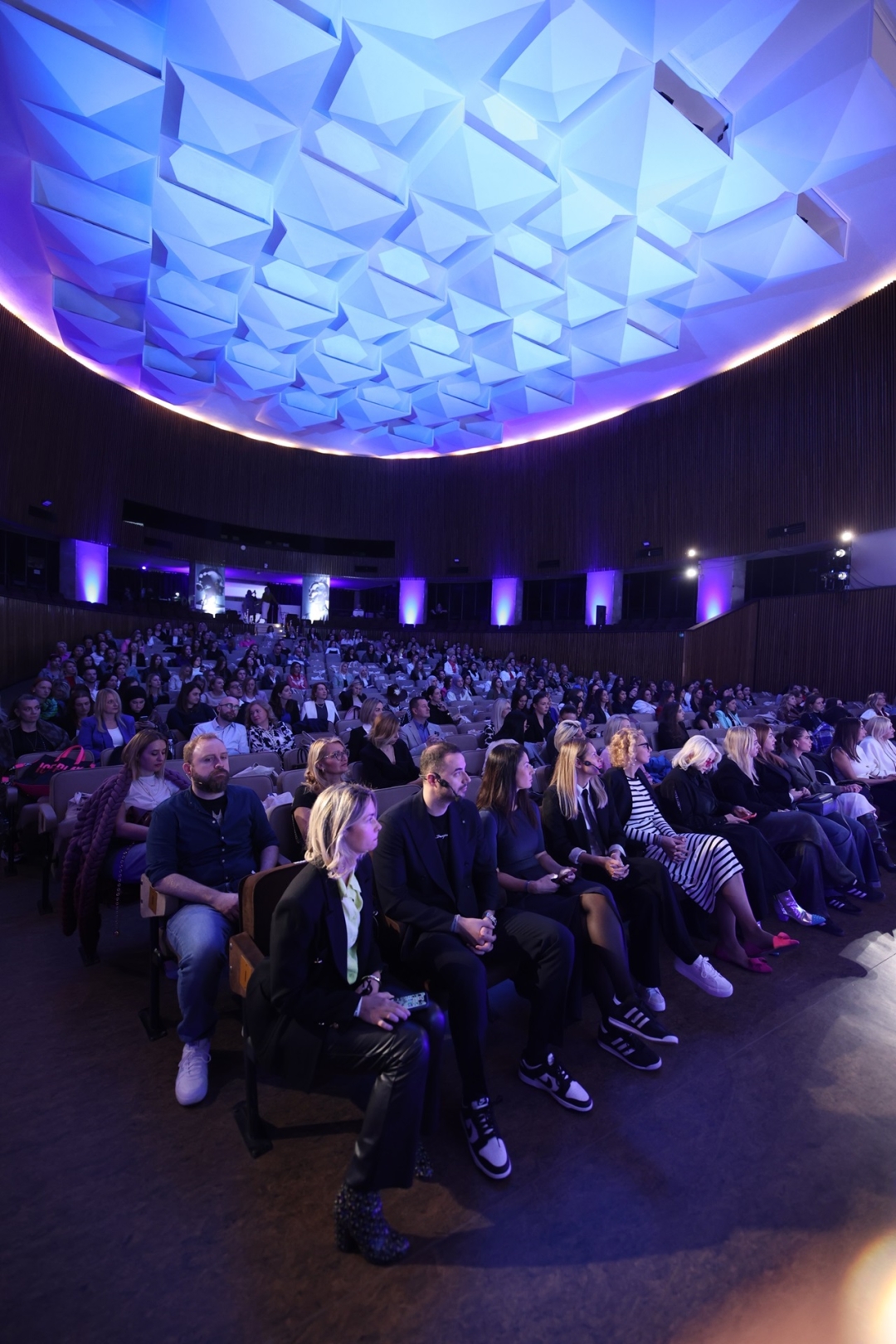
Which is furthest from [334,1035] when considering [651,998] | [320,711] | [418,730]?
[320,711]

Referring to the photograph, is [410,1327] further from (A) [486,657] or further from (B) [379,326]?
(A) [486,657]

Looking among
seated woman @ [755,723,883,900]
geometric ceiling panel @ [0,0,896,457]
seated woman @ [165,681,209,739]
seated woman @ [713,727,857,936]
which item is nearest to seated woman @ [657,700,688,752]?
seated woman @ [755,723,883,900]

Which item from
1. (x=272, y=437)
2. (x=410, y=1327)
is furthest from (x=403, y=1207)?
(x=272, y=437)

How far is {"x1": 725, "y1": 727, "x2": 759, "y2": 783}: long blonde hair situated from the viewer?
3918 mm

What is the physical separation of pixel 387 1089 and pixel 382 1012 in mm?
176

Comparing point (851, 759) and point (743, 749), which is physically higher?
point (743, 749)

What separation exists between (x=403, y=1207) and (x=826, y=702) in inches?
470

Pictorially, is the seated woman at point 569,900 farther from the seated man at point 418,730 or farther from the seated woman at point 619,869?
the seated man at point 418,730

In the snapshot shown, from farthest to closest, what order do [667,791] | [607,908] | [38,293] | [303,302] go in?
[303,302], [38,293], [667,791], [607,908]

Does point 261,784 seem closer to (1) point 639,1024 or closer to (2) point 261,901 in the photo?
(2) point 261,901

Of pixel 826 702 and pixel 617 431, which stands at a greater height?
pixel 617 431

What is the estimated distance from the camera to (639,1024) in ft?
8.04

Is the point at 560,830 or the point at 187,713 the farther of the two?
the point at 187,713

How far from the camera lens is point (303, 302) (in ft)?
46.1
